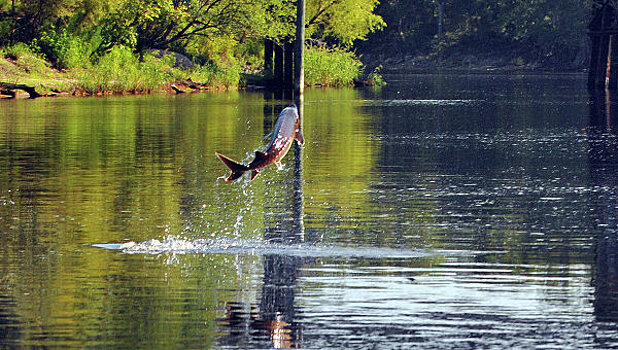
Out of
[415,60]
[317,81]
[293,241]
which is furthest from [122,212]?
[415,60]

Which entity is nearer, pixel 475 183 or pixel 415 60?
pixel 475 183

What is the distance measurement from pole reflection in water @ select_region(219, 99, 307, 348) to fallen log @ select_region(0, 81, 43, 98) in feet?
108

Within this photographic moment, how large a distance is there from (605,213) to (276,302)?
23.5 feet

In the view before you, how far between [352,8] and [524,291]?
57.1 metres

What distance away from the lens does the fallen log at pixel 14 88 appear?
4853 centimetres

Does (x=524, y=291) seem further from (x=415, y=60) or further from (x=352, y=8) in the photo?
(x=415, y=60)

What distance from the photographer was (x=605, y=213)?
659 inches

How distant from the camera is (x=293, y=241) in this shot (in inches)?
563

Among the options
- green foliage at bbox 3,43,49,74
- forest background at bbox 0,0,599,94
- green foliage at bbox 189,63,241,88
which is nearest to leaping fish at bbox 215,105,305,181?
forest background at bbox 0,0,599,94

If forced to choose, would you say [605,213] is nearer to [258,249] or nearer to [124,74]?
[258,249]

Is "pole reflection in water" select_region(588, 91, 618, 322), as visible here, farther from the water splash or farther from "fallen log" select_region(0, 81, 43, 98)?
"fallen log" select_region(0, 81, 43, 98)

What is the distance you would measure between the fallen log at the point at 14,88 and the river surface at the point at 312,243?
62.5ft

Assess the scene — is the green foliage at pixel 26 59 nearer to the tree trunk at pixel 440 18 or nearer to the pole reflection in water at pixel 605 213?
the pole reflection in water at pixel 605 213

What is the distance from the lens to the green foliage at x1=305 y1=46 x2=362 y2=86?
66.3m
